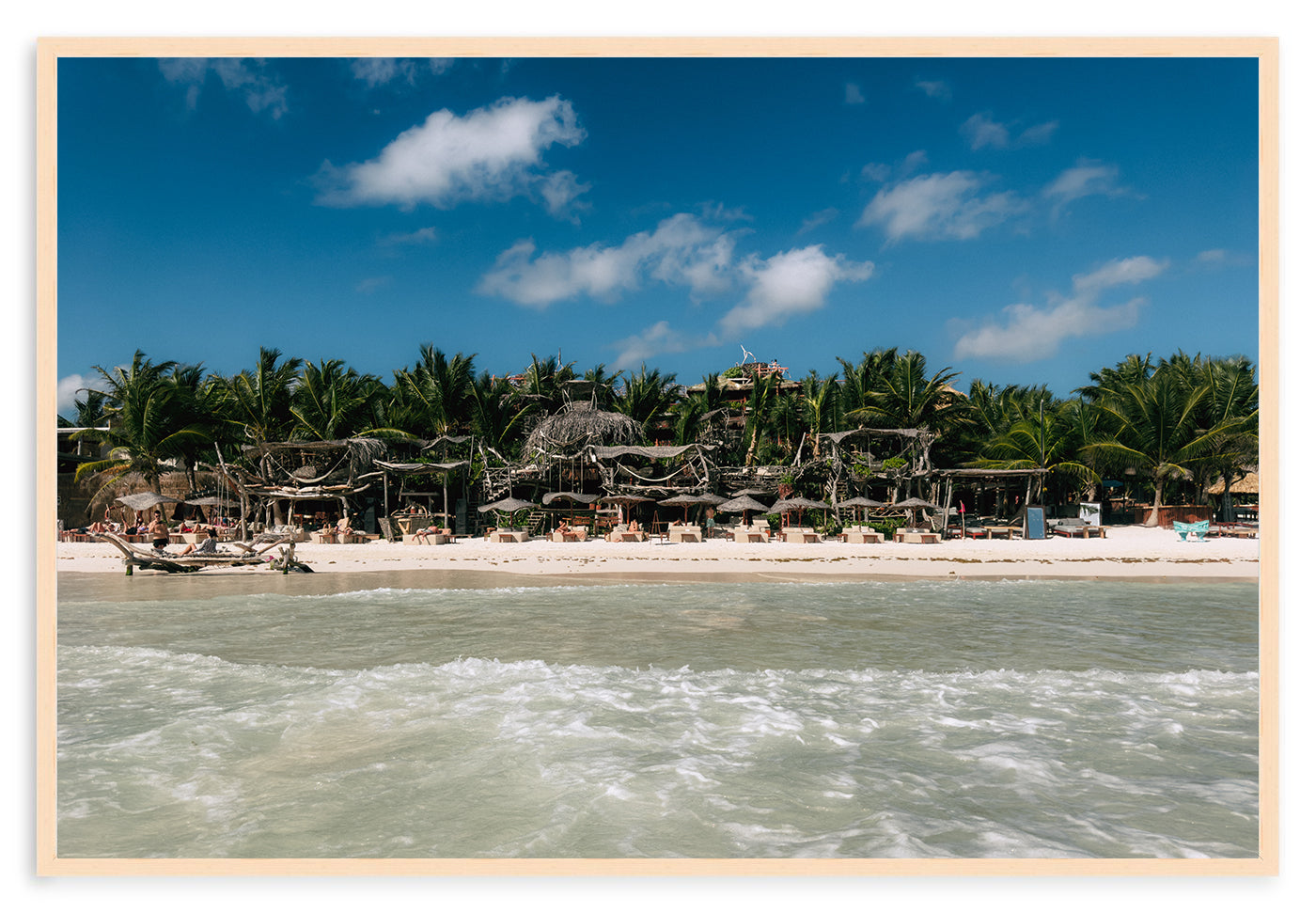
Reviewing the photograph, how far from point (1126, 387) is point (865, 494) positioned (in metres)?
12.2

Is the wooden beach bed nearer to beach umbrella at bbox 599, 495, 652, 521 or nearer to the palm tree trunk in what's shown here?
beach umbrella at bbox 599, 495, 652, 521

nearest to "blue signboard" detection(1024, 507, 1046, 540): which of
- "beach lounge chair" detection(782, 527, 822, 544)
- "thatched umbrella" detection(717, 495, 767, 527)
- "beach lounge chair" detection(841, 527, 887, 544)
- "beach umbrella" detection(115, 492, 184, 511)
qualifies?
"beach lounge chair" detection(841, 527, 887, 544)


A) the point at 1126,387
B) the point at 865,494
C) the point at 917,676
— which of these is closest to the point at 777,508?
the point at 865,494

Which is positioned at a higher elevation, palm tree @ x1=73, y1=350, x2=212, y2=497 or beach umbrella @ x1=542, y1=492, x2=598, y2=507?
palm tree @ x1=73, y1=350, x2=212, y2=497

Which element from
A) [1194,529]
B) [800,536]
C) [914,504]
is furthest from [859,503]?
[1194,529]

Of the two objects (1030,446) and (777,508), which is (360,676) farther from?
(1030,446)

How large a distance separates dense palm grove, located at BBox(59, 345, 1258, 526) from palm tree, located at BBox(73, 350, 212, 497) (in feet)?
0.22

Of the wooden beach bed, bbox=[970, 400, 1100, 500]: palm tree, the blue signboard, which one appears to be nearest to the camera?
the wooden beach bed

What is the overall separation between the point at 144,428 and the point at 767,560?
86.1 feet

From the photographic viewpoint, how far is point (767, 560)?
19656 mm

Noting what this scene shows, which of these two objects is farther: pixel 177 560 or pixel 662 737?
pixel 177 560

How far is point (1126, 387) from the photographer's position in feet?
102

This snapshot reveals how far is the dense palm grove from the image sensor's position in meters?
30.2

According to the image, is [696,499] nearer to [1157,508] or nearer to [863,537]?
[863,537]
